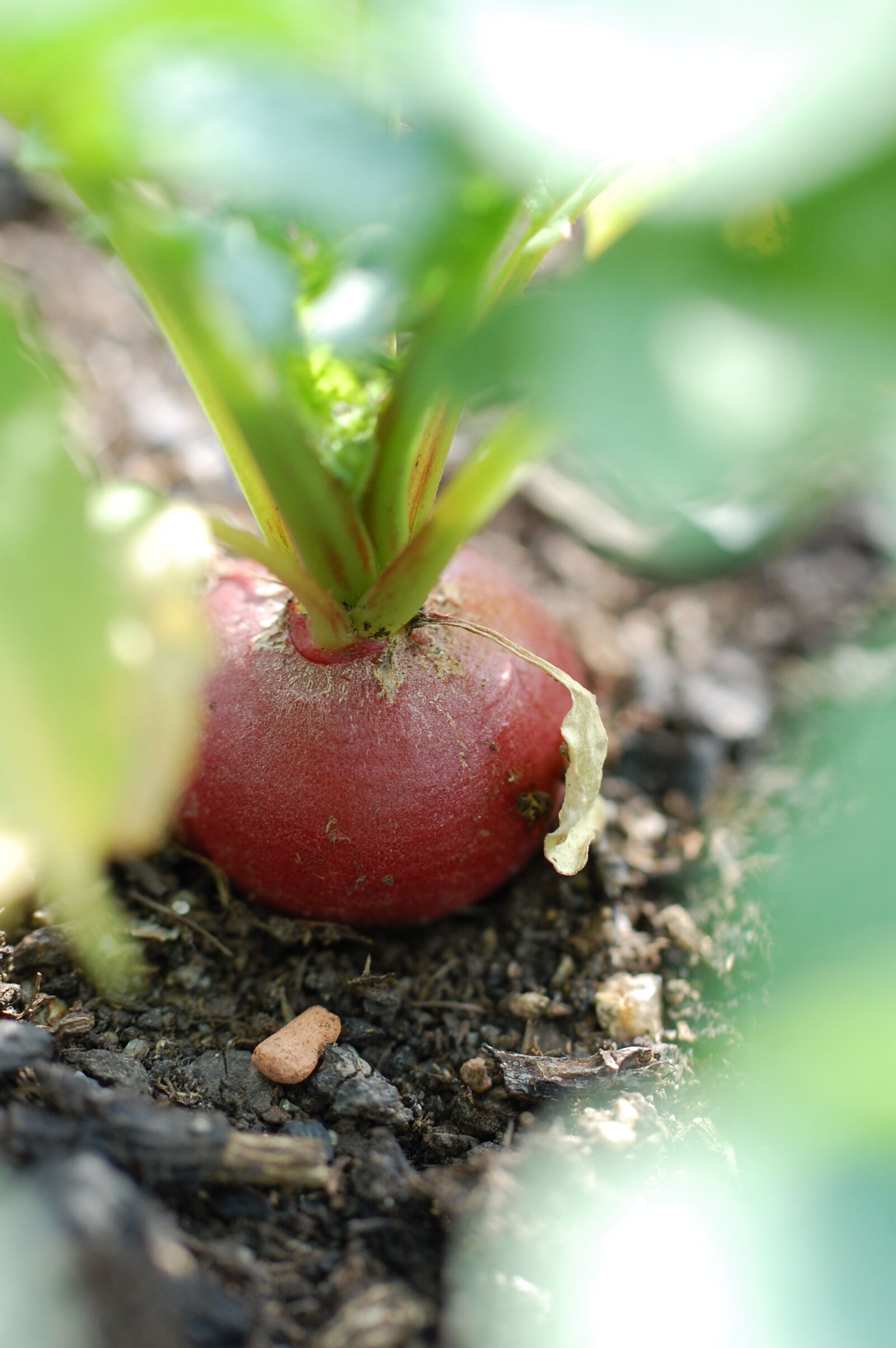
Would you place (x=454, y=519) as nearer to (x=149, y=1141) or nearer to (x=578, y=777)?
(x=578, y=777)

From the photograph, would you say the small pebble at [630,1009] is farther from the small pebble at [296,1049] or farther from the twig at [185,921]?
the twig at [185,921]

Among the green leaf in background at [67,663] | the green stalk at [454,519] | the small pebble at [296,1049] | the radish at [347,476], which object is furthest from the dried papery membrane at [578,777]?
the green leaf in background at [67,663]

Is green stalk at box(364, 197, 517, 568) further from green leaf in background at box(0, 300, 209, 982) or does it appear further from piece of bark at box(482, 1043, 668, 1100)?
piece of bark at box(482, 1043, 668, 1100)

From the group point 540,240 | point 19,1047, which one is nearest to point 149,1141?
point 19,1047

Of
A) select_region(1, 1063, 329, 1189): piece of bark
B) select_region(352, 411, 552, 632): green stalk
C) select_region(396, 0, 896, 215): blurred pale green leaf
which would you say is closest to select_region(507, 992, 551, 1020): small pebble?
select_region(1, 1063, 329, 1189): piece of bark

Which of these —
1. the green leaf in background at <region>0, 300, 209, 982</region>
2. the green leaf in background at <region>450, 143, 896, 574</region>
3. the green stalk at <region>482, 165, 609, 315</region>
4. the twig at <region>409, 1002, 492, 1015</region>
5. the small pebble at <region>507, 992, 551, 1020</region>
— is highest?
the green leaf in background at <region>450, 143, 896, 574</region>

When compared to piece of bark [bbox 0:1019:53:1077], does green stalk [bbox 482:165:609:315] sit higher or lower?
higher
